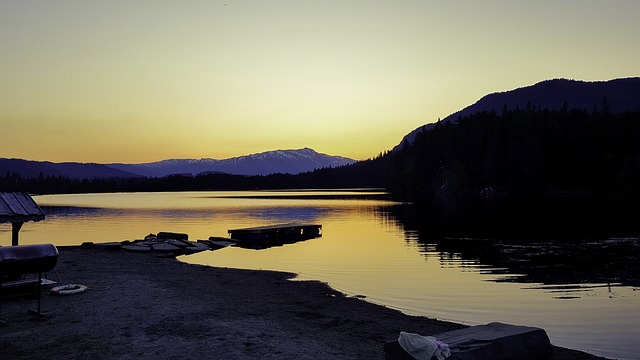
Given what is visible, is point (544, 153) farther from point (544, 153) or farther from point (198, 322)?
point (198, 322)

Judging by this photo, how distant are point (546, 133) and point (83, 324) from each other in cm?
16039

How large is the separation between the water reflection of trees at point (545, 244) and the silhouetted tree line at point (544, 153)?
77345mm

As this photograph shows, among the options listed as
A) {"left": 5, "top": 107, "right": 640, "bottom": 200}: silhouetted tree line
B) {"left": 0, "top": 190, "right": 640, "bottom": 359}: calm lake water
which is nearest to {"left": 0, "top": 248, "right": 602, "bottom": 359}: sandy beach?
{"left": 0, "top": 190, "right": 640, "bottom": 359}: calm lake water

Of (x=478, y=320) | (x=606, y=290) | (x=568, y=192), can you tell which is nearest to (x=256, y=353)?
(x=478, y=320)

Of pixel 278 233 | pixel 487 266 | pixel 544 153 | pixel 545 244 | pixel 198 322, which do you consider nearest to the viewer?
pixel 198 322

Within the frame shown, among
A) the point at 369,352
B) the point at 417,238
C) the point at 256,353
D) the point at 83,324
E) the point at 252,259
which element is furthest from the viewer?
the point at 417,238

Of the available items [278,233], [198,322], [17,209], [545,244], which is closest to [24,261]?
[17,209]

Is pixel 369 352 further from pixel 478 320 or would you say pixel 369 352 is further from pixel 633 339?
pixel 633 339

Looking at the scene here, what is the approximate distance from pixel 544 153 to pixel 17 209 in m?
155

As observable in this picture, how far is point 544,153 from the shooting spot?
151 metres

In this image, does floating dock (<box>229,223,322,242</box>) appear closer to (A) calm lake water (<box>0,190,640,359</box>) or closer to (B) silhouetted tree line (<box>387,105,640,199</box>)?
(A) calm lake water (<box>0,190,640,359</box>)

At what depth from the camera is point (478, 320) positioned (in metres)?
20.0

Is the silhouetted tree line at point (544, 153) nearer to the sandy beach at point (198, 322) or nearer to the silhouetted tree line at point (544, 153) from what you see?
the silhouetted tree line at point (544, 153)

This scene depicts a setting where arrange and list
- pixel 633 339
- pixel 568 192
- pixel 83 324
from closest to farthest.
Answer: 1. pixel 83 324
2. pixel 633 339
3. pixel 568 192
